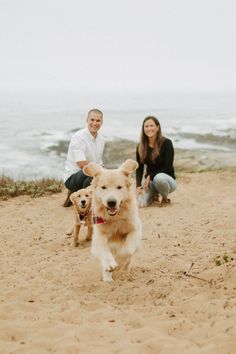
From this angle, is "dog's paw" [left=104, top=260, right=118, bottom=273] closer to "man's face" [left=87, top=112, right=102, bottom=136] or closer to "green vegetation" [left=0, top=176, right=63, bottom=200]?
"man's face" [left=87, top=112, right=102, bottom=136]

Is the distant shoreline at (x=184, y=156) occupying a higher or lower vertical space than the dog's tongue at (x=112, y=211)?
lower

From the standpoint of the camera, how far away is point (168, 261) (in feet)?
20.0

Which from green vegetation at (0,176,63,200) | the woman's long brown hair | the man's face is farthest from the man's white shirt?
green vegetation at (0,176,63,200)

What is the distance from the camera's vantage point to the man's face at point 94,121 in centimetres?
890

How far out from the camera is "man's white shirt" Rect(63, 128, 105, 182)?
9.12 m

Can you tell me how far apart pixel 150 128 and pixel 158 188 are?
1.35 metres

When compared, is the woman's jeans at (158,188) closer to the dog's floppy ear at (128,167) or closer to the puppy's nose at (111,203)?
the dog's floppy ear at (128,167)

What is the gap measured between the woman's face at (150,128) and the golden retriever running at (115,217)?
143 inches

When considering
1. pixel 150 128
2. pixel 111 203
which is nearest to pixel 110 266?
pixel 111 203

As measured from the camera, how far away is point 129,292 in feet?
16.5

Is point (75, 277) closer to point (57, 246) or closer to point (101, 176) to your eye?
point (101, 176)

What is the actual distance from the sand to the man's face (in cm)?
198

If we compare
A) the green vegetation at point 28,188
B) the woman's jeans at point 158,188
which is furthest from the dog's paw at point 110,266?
the green vegetation at point 28,188

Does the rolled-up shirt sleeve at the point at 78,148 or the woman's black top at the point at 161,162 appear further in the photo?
the woman's black top at the point at 161,162
